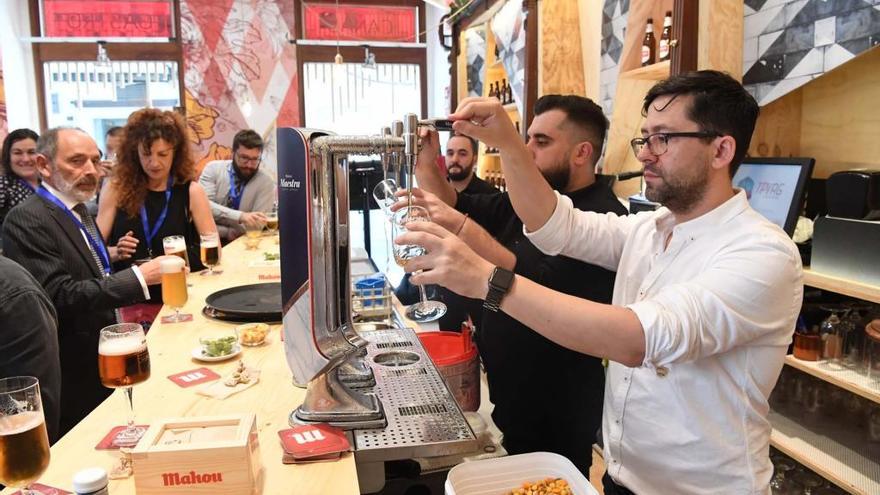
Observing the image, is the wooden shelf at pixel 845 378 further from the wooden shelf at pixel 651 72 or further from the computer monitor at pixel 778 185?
the wooden shelf at pixel 651 72

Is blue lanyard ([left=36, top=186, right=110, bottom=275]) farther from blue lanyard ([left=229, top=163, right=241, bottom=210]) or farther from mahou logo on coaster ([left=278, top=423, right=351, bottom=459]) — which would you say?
blue lanyard ([left=229, top=163, right=241, bottom=210])

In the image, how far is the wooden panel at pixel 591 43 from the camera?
379 centimetres

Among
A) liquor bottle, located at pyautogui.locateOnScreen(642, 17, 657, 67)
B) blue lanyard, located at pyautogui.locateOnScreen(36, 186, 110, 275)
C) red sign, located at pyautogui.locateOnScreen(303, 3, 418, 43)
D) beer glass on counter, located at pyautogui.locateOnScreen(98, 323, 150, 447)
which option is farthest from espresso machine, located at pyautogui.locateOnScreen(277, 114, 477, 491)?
red sign, located at pyautogui.locateOnScreen(303, 3, 418, 43)

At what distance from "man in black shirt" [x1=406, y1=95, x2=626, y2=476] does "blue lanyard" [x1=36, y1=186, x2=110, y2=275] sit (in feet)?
4.67

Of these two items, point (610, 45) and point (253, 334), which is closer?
point (253, 334)

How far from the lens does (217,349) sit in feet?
5.91

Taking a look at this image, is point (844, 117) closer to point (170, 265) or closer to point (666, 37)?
point (666, 37)

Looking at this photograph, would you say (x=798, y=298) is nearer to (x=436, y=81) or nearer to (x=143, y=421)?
(x=143, y=421)

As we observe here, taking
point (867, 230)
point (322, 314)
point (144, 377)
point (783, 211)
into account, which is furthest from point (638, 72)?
point (144, 377)

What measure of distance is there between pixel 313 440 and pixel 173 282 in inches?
42.6

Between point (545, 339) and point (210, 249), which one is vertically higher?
point (210, 249)

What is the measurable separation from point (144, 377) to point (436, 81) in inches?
273

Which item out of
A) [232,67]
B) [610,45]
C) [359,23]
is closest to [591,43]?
[610,45]

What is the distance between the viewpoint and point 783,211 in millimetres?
2320
